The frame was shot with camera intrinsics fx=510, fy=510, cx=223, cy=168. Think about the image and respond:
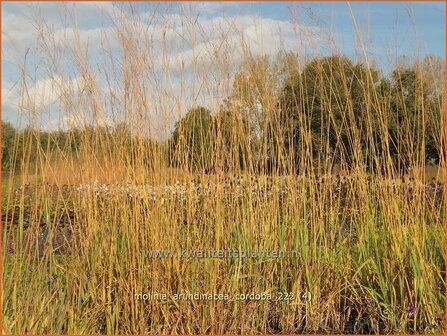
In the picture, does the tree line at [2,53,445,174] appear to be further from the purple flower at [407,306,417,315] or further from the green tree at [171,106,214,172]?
the purple flower at [407,306,417,315]

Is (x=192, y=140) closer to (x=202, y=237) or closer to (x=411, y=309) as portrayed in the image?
(x=202, y=237)

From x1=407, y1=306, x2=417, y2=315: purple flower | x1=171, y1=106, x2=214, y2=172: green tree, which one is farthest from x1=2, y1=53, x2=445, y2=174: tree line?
x1=407, y1=306, x2=417, y2=315: purple flower

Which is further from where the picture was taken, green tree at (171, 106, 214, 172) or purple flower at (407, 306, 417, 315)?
green tree at (171, 106, 214, 172)

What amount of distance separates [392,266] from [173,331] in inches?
40.2

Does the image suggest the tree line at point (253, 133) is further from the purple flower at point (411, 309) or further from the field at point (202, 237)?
the purple flower at point (411, 309)

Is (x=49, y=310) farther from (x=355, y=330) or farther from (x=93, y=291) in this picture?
(x=355, y=330)

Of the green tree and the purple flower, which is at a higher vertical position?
the green tree

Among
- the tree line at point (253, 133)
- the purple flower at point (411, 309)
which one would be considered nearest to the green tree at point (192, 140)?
the tree line at point (253, 133)

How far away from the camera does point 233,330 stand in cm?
212

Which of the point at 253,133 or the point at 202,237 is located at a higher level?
the point at 253,133

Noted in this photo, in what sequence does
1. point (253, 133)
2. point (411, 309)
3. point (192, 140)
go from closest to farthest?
point (411, 309) → point (192, 140) → point (253, 133)

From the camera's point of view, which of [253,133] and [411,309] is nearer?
[411,309]

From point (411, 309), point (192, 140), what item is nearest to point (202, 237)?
point (192, 140)

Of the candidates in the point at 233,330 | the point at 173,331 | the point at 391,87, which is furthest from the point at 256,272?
the point at 391,87
